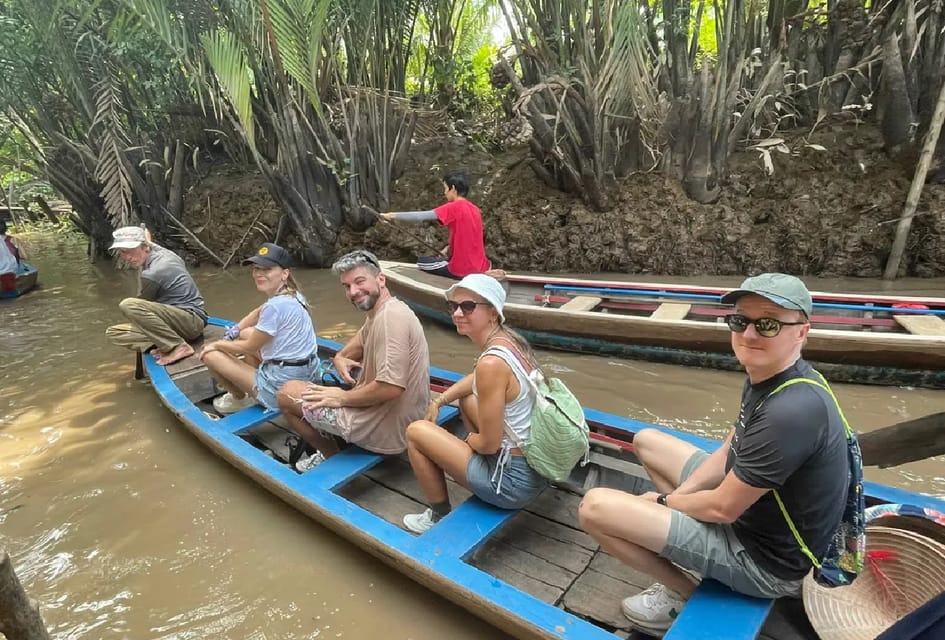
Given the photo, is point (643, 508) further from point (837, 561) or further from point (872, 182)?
point (872, 182)

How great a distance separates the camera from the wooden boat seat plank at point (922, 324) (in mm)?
4164

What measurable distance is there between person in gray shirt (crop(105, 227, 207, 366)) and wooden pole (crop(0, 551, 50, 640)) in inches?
135

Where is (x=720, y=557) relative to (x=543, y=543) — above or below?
above

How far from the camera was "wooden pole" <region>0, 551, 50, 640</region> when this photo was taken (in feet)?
4.71

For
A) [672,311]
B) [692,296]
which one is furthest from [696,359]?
Result: [692,296]

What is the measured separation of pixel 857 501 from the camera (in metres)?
1.72

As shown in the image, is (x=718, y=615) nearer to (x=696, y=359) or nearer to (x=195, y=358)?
(x=696, y=359)

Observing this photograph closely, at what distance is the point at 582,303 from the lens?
573 centimetres

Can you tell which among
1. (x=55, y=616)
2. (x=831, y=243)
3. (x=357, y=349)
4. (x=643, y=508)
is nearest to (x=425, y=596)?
(x=643, y=508)

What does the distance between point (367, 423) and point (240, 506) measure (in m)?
1.10

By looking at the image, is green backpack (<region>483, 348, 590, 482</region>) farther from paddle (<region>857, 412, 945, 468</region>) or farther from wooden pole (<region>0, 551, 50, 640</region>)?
wooden pole (<region>0, 551, 50, 640</region>)

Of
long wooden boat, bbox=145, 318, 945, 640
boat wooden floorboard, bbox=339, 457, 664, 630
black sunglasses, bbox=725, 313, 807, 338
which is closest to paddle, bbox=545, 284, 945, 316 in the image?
long wooden boat, bbox=145, 318, 945, 640

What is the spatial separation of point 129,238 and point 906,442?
5105 mm

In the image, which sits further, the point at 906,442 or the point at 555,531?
the point at 555,531
